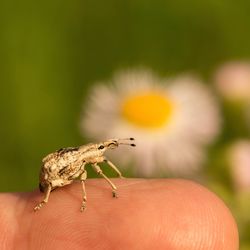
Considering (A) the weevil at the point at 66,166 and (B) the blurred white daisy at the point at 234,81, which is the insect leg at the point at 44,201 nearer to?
(A) the weevil at the point at 66,166

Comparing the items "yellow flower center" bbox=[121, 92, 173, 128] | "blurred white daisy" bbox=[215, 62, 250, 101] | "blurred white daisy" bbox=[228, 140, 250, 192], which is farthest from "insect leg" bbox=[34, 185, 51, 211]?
"blurred white daisy" bbox=[215, 62, 250, 101]

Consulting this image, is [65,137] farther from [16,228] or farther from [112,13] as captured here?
[16,228]

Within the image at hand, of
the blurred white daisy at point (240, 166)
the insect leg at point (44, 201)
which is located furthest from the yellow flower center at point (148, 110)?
the insect leg at point (44, 201)

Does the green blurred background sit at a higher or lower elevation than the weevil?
higher

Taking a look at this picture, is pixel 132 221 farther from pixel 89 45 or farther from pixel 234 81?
pixel 89 45

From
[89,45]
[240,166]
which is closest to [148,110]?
[240,166]

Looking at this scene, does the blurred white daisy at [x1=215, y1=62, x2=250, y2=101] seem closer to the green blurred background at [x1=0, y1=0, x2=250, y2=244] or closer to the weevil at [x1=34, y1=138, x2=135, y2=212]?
the green blurred background at [x1=0, y1=0, x2=250, y2=244]
